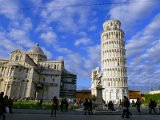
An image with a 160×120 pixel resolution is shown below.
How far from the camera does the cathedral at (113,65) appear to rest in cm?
8438

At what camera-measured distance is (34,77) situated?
85.3 metres

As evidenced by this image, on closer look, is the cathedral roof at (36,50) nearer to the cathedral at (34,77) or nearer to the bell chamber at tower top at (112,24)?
the cathedral at (34,77)

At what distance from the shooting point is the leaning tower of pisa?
277 feet

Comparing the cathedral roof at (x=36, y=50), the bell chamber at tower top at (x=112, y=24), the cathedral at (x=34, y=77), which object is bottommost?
the cathedral at (x=34, y=77)

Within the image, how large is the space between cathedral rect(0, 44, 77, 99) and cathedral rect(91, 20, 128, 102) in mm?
20927

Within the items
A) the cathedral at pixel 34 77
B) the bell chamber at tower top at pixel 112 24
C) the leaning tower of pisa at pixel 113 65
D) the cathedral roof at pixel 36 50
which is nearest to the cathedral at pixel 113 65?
the leaning tower of pisa at pixel 113 65

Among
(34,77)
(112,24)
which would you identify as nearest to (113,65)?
(112,24)

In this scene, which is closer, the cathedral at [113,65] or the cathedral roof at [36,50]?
the cathedral at [113,65]

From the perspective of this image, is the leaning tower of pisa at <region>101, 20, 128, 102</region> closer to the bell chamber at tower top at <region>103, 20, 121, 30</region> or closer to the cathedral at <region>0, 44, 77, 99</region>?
the bell chamber at tower top at <region>103, 20, 121, 30</region>

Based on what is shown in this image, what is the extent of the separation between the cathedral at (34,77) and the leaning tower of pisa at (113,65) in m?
21.0

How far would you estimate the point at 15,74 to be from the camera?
7812 cm

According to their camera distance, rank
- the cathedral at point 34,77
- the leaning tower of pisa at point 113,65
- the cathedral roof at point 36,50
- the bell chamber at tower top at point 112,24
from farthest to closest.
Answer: the cathedral roof at point 36,50
the bell chamber at tower top at point 112,24
the leaning tower of pisa at point 113,65
the cathedral at point 34,77

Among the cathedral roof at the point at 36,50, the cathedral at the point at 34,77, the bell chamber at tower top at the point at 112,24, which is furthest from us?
the cathedral roof at the point at 36,50

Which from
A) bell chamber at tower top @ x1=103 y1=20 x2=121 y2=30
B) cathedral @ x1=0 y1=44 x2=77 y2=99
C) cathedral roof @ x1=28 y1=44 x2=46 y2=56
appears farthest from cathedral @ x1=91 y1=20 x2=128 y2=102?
cathedral roof @ x1=28 y1=44 x2=46 y2=56
